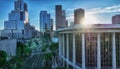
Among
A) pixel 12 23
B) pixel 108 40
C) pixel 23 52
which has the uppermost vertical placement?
pixel 12 23

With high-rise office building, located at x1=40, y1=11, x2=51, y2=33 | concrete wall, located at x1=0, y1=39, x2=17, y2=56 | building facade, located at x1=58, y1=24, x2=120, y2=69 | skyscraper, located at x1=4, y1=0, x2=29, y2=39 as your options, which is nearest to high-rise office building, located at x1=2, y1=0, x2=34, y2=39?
skyscraper, located at x1=4, y1=0, x2=29, y2=39

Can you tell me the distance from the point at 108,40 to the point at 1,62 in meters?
16.4

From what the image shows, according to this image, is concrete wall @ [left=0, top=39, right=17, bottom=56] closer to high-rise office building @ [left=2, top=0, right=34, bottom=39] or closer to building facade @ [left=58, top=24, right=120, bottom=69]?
building facade @ [left=58, top=24, right=120, bottom=69]

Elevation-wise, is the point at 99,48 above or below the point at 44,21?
below

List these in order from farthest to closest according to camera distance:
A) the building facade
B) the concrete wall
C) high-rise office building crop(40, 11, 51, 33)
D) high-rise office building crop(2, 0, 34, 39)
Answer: high-rise office building crop(40, 11, 51, 33)
high-rise office building crop(2, 0, 34, 39)
the concrete wall
the building facade

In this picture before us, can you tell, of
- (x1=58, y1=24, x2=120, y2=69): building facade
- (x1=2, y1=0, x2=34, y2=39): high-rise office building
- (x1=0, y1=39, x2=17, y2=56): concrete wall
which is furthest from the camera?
(x1=2, y1=0, x2=34, y2=39): high-rise office building

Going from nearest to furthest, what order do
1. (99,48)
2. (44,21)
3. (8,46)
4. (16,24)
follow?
(99,48) < (8,46) < (16,24) < (44,21)

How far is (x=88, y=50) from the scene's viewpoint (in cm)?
3192

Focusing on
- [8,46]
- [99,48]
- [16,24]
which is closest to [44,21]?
[16,24]

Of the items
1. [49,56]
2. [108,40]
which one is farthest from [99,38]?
[49,56]

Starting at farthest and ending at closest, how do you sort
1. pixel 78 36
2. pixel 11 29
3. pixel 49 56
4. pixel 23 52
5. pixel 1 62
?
pixel 11 29, pixel 23 52, pixel 49 56, pixel 78 36, pixel 1 62

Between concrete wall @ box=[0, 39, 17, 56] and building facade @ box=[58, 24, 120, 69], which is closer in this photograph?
building facade @ box=[58, 24, 120, 69]

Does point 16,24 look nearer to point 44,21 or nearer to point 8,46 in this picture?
point 44,21

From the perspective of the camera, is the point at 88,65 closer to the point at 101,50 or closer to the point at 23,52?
the point at 101,50
